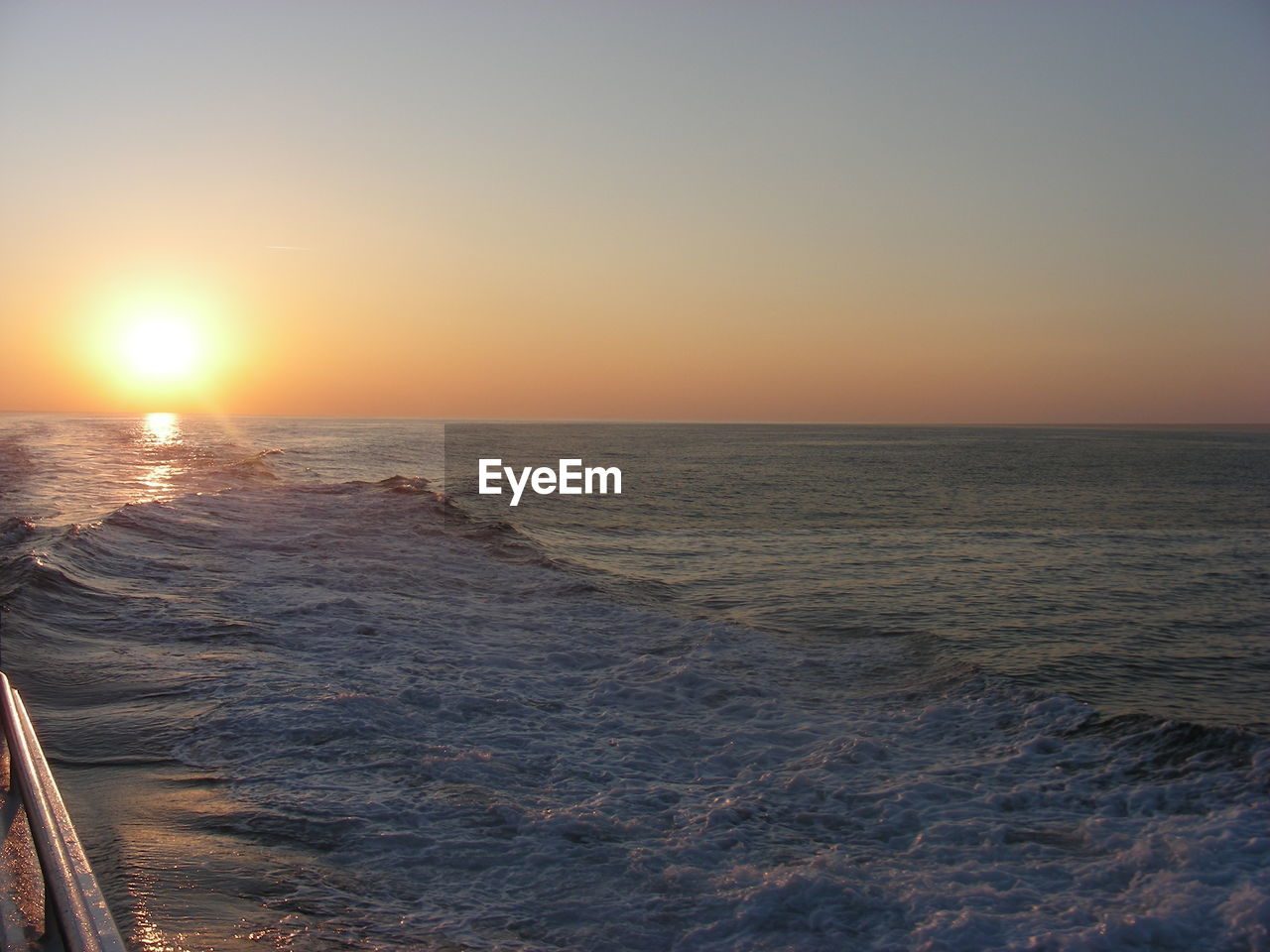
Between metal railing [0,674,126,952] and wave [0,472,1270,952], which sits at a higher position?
metal railing [0,674,126,952]

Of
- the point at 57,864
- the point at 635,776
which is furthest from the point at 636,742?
the point at 57,864

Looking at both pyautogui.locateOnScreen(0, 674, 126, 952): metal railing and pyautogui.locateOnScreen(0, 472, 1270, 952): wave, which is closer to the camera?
pyautogui.locateOnScreen(0, 674, 126, 952): metal railing

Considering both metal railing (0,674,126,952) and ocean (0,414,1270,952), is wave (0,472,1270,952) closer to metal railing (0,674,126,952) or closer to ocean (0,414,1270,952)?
ocean (0,414,1270,952)

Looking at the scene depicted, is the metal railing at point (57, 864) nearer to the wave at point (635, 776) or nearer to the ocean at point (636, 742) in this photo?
the ocean at point (636, 742)

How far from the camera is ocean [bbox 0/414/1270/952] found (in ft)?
18.0

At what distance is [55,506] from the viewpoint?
2489 cm

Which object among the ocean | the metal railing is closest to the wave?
the ocean

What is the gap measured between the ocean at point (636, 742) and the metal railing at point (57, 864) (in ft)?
6.88

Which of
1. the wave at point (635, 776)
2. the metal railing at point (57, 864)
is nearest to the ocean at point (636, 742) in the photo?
the wave at point (635, 776)

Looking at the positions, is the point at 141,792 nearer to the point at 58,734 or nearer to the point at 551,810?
the point at 58,734

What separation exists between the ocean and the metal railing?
2096 mm

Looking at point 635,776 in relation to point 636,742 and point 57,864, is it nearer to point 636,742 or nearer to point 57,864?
point 636,742

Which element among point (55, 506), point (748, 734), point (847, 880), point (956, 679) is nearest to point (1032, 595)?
point (956, 679)

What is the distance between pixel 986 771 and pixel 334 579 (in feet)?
40.2
